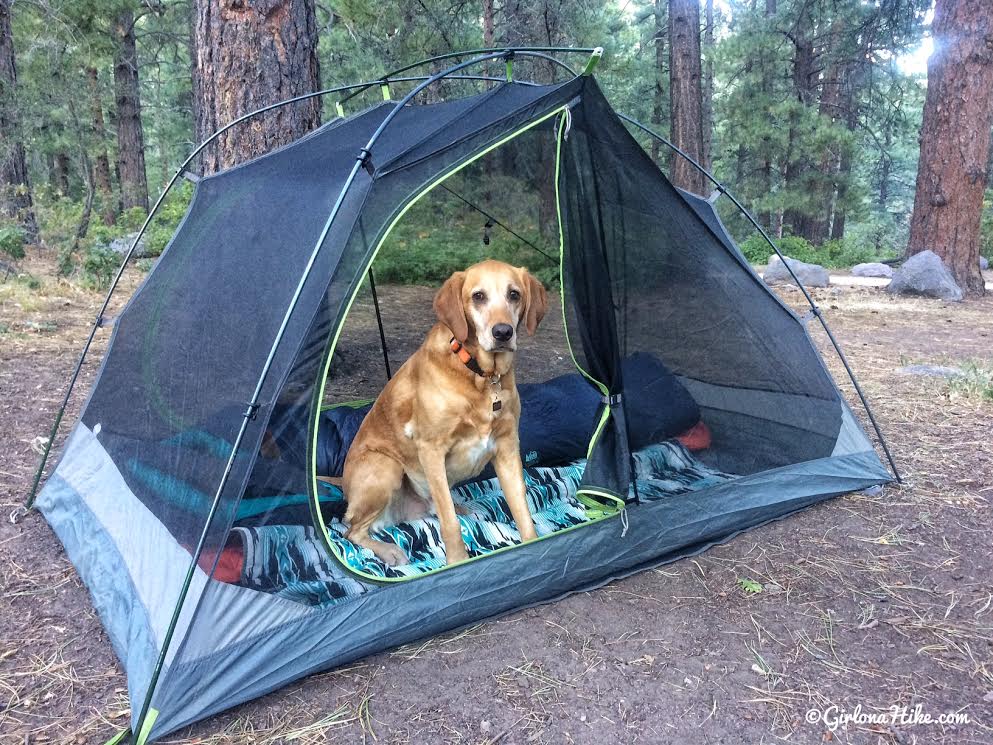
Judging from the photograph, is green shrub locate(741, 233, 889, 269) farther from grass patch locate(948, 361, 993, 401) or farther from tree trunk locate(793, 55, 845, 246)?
grass patch locate(948, 361, 993, 401)

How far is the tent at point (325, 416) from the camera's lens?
8.45 feet

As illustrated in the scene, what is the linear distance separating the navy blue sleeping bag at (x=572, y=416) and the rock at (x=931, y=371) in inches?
130

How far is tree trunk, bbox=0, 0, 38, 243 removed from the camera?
36.1 ft

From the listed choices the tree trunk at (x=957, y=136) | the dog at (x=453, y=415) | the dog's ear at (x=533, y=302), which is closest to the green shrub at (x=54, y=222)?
the dog at (x=453, y=415)

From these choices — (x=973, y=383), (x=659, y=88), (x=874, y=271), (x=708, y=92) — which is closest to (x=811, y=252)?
(x=874, y=271)

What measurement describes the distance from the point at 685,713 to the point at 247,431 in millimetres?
1755

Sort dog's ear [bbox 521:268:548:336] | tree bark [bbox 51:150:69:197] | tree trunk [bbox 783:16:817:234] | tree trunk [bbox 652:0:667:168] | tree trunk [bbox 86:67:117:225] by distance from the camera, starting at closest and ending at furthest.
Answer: dog's ear [bbox 521:268:548:336] → tree trunk [bbox 86:67:117:225] → tree trunk [bbox 783:16:817:234] → tree trunk [bbox 652:0:667:168] → tree bark [bbox 51:150:69:197]

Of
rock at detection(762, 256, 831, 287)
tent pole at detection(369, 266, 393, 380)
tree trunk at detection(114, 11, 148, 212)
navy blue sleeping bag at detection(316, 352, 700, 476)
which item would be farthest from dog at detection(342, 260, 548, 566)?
tree trunk at detection(114, 11, 148, 212)

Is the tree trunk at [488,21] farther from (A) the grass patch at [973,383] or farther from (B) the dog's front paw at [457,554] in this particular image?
(B) the dog's front paw at [457,554]

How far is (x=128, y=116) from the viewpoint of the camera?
51.2ft

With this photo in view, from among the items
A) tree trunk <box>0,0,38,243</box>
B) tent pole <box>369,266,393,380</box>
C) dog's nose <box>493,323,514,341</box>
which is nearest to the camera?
dog's nose <box>493,323,514,341</box>

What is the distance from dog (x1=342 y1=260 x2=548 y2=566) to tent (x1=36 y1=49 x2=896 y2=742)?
0.23 m

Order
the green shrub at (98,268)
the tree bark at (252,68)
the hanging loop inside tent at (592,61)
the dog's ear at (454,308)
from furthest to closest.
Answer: the green shrub at (98,268), the tree bark at (252,68), the dog's ear at (454,308), the hanging loop inside tent at (592,61)

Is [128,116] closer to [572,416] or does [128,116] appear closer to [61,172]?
[61,172]
